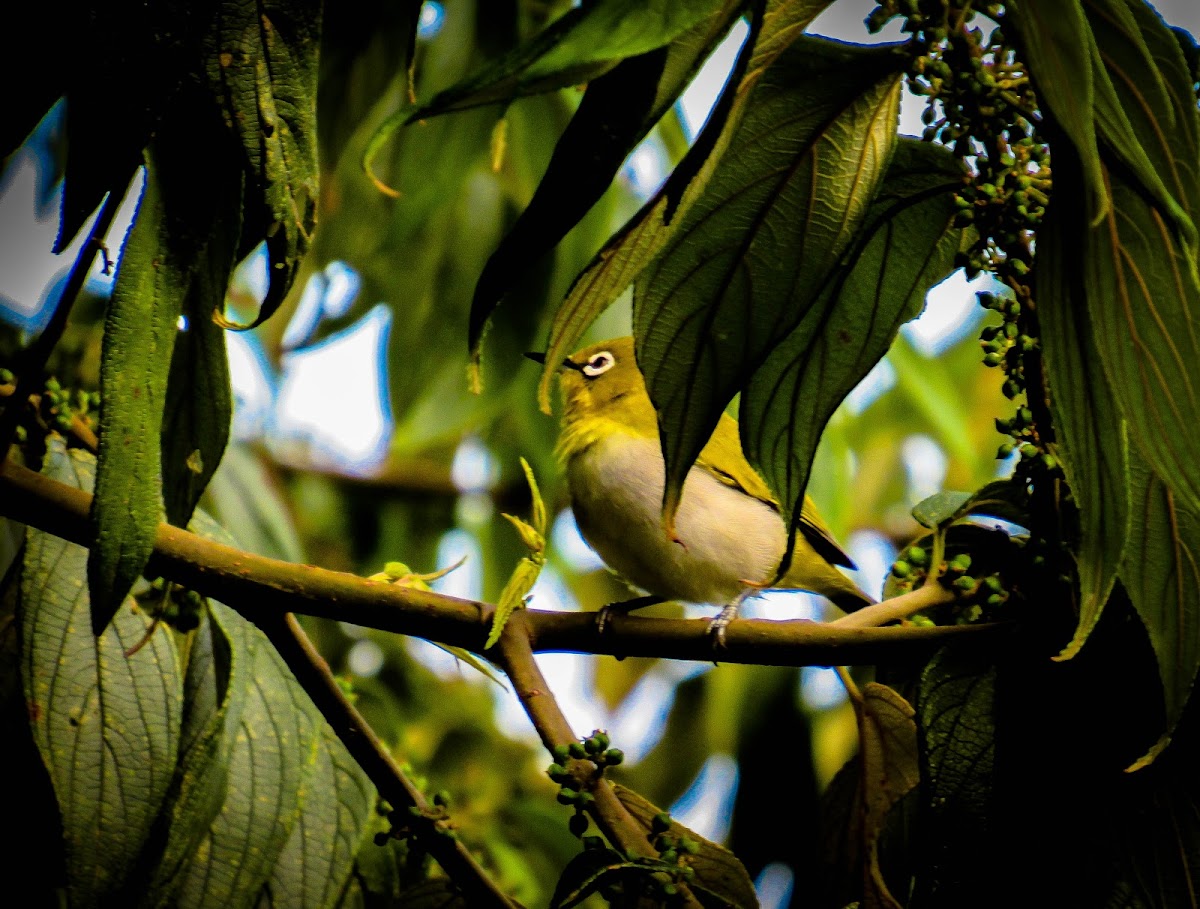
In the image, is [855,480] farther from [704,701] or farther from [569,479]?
[569,479]

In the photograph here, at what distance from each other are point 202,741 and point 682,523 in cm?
153

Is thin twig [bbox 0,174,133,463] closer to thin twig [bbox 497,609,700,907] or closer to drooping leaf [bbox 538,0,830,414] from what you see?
drooping leaf [bbox 538,0,830,414]

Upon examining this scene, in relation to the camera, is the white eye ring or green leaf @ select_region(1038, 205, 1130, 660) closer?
green leaf @ select_region(1038, 205, 1130, 660)

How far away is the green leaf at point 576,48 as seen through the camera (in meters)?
0.81

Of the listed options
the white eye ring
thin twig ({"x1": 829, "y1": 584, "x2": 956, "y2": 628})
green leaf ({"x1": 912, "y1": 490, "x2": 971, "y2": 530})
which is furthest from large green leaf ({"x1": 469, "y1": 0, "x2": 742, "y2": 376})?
the white eye ring

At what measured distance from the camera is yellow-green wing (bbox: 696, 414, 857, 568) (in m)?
2.93

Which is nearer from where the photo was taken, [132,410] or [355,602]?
[132,410]

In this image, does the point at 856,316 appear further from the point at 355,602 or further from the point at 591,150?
the point at 355,602

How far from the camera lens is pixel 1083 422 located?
109 centimetres

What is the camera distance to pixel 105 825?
1551mm

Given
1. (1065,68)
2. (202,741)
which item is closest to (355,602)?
(202,741)

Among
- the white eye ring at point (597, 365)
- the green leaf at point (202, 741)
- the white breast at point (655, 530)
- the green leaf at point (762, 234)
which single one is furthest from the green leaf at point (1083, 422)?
the white eye ring at point (597, 365)

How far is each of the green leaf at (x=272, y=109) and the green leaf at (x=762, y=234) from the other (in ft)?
1.07

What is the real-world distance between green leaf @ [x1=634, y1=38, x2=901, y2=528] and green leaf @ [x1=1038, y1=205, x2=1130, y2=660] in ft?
0.67
